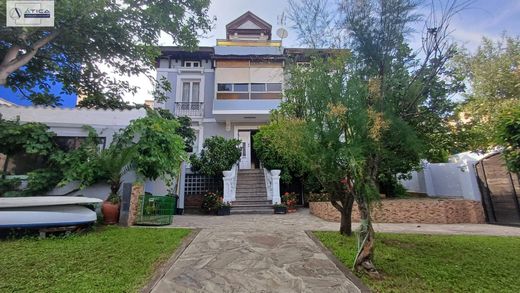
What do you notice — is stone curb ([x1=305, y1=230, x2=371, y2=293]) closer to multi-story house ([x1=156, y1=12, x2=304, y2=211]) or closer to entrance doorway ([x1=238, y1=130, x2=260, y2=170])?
multi-story house ([x1=156, y1=12, x2=304, y2=211])

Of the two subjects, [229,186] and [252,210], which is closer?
[252,210]

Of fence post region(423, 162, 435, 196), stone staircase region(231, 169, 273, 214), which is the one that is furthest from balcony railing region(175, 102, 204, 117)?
fence post region(423, 162, 435, 196)

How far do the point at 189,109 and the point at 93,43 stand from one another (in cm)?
667

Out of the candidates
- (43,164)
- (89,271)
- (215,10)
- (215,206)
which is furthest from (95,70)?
(89,271)

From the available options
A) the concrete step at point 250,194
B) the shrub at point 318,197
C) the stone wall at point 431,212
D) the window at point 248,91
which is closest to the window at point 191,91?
the window at point 248,91

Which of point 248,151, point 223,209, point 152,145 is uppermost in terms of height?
point 248,151

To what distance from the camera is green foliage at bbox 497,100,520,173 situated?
187 inches

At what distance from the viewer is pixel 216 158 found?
1157 cm

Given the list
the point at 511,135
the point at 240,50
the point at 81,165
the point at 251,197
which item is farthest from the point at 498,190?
the point at 240,50

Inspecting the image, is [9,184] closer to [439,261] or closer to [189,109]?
[189,109]

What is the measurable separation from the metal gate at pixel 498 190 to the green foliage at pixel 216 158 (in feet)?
32.1

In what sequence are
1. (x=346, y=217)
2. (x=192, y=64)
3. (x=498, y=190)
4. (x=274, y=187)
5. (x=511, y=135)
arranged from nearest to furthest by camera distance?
(x=511, y=135)
(x=346, y=217)
(x=498, y=190)
(x=274, y=187)
(x=192, y=64)

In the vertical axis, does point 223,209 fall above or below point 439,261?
above

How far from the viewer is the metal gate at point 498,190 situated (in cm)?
777
